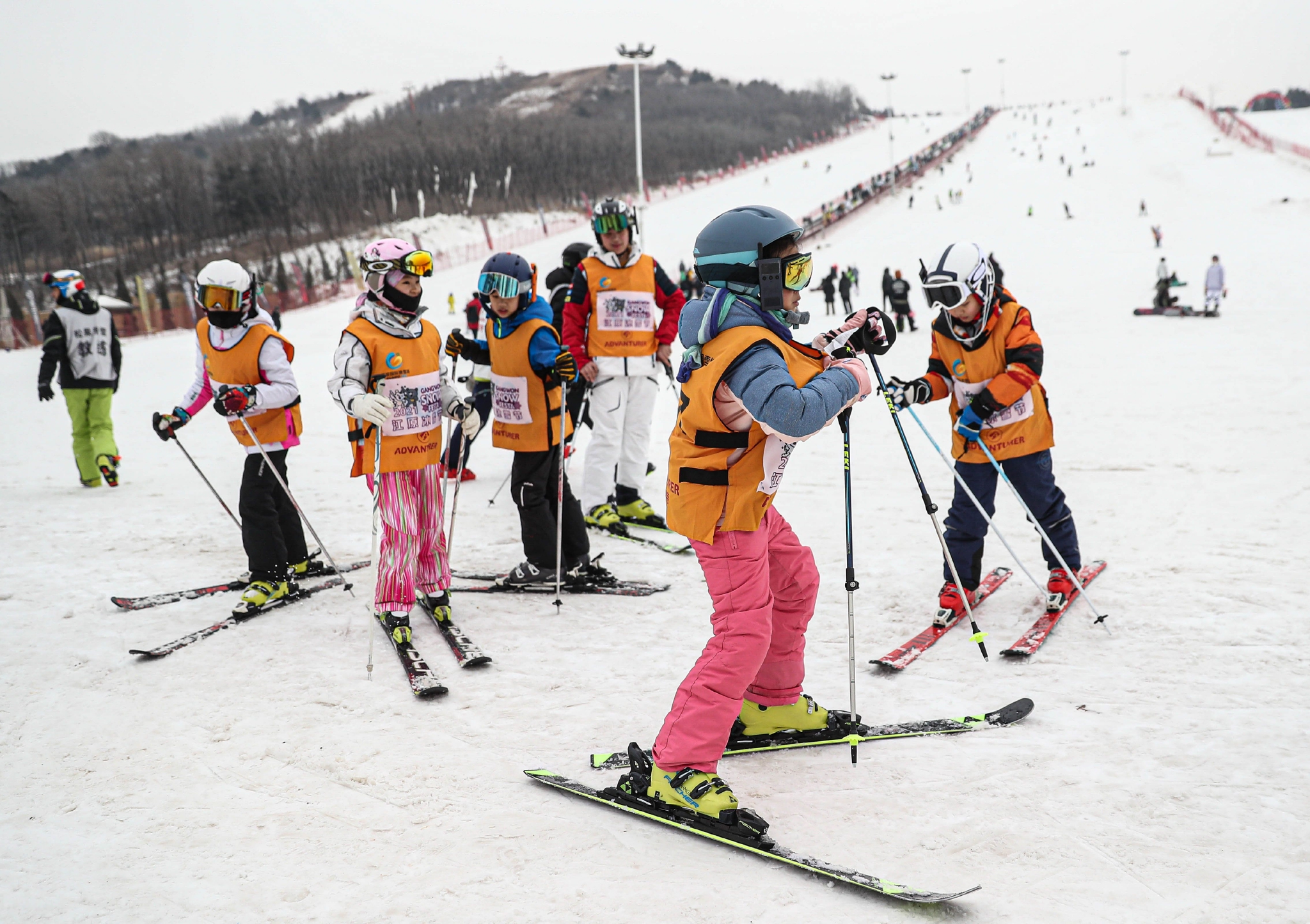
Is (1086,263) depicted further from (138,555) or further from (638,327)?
(138,555)

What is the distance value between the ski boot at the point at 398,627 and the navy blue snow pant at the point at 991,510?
9.52 feet

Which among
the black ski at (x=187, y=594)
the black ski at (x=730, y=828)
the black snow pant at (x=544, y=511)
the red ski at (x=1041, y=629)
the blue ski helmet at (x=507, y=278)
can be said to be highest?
the blue ski helmet at (x=507, y=278)

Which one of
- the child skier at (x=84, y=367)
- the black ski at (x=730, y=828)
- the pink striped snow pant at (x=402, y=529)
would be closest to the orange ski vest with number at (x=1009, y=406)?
the black ski at (x=730, y=828)

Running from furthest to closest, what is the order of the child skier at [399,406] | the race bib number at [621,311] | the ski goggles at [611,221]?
the race bib number at [621,311], the ski goggles at [611,221], the child skier at [399,406]

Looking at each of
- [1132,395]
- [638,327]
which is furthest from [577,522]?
[1132,395]

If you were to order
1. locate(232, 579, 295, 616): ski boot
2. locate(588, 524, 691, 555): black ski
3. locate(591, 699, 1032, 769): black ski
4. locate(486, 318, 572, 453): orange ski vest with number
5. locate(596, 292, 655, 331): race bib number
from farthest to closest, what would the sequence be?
locate(596, 292, 655, 331): race bib number < locate(588, 524, 691, 555): black ski < locate(486, 318, 572, 453): orange ski vest with number < locate(232, 579, 295, 616): ski boot < locate(591, 699, 1032, 769): black ski

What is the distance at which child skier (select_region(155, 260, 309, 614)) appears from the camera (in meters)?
4.88

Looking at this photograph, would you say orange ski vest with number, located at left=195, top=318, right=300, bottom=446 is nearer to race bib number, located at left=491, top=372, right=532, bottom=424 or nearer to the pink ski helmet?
the pink ski helmet

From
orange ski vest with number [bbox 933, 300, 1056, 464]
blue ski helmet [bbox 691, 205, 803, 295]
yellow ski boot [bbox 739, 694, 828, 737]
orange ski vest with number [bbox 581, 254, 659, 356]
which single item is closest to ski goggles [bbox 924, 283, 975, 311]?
orange ski vest with number [bbox 933, 300, 1056, 464]

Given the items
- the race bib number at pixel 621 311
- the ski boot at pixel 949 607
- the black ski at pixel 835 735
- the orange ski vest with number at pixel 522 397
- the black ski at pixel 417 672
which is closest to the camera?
the black ski at pixel 835 735

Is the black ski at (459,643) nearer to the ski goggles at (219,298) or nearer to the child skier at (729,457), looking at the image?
the child skier at (729,457)

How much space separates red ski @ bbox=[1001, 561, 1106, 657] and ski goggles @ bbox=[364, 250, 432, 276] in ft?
11.1

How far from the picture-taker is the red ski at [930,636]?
4.16m

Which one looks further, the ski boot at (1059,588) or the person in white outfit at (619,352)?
the person in white outfit at (619,352)
